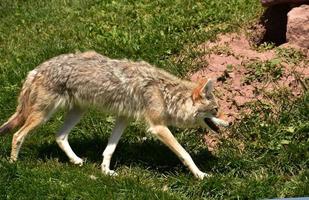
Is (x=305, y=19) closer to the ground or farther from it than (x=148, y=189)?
farther from it

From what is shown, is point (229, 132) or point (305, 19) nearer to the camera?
point (229, 132)

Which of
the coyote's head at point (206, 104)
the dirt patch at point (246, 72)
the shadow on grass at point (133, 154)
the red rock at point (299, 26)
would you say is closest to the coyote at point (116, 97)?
the coyote's head at point (206, 104)

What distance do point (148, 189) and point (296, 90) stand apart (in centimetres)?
261

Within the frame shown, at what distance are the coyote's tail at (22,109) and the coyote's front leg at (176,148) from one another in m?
1.53

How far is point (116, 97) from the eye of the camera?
25.6ft

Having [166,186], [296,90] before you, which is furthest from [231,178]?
[296,90]

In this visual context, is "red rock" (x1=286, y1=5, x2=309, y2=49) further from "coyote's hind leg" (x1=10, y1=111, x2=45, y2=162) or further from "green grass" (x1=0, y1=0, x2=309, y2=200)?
"coyote's hind leg" (x1=10, y1=111, x2=45, y2=162)

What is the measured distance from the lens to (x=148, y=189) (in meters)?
6.92

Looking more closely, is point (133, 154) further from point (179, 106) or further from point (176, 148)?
point (179, 106)

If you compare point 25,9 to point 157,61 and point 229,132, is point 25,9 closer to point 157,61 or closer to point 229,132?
point 157,61

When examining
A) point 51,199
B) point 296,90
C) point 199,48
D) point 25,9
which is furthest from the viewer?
point 25,9

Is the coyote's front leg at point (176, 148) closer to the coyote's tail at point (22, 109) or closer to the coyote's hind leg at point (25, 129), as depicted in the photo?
the coyote's hind leg at point (25, 129)

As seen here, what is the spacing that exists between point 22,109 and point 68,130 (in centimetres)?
61

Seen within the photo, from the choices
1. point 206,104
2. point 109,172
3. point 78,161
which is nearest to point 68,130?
point 78,161
